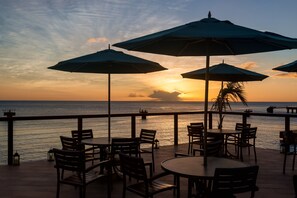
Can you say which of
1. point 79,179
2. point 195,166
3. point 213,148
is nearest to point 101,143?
point 79,179

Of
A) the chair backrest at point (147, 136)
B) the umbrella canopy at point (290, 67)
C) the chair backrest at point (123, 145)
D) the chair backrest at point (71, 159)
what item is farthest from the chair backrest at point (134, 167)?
the umbrella canopy at point (290, 67)

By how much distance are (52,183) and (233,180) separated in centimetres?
336

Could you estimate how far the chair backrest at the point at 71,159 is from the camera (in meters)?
4.09

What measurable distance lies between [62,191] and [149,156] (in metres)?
3.19

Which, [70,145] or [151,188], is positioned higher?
[70,145]

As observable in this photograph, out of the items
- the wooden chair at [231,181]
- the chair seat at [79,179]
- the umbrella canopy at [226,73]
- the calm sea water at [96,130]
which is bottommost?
the calm sea water at [96,130]

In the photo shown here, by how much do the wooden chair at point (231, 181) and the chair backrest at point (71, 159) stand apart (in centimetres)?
172

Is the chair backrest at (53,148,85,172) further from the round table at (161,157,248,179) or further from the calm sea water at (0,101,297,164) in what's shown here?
the calm sea water at (0,101,297,164)

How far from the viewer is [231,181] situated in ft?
10.4

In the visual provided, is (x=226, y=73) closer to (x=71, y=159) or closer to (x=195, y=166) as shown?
(x=195, y=166)

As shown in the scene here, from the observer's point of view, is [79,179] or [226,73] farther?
[226,73]

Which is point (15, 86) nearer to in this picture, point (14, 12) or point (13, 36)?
point (13, 36)

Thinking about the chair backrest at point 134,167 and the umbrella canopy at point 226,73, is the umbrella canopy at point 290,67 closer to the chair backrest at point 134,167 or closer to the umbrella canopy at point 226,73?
the umbrella canopy at point 226,73

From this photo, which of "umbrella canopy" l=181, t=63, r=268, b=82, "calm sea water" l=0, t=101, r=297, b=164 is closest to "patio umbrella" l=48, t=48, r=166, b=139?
"umbrella canopy" l=181, t=63, r=268, b=82
